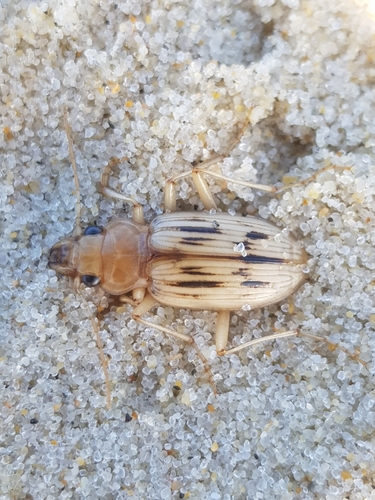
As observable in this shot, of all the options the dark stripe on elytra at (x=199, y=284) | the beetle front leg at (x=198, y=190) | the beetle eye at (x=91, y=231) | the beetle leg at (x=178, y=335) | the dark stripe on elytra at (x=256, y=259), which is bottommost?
the beetle leg at (x=178, y=335)

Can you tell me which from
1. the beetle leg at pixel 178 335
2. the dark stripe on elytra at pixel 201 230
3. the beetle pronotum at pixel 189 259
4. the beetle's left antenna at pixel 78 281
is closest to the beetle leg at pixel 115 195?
the beetle pronotum at pixel 189 259

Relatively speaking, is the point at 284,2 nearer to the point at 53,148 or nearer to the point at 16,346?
the point at 53,148

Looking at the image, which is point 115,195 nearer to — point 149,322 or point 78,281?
point 78,281

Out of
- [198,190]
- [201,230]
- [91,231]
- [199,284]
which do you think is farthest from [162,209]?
[199,284]

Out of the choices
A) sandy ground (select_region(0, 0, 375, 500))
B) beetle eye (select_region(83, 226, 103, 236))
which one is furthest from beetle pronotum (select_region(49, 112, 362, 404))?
sandy ground (select_region(0, 0, 375, 500))

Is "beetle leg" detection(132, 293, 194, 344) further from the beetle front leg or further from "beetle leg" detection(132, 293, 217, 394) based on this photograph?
the beetle front leg

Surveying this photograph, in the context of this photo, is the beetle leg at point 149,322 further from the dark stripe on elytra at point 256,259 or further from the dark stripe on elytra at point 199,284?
the dark stripe on elytra at point 256,259

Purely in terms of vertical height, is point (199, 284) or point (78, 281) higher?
point (199, 284)
